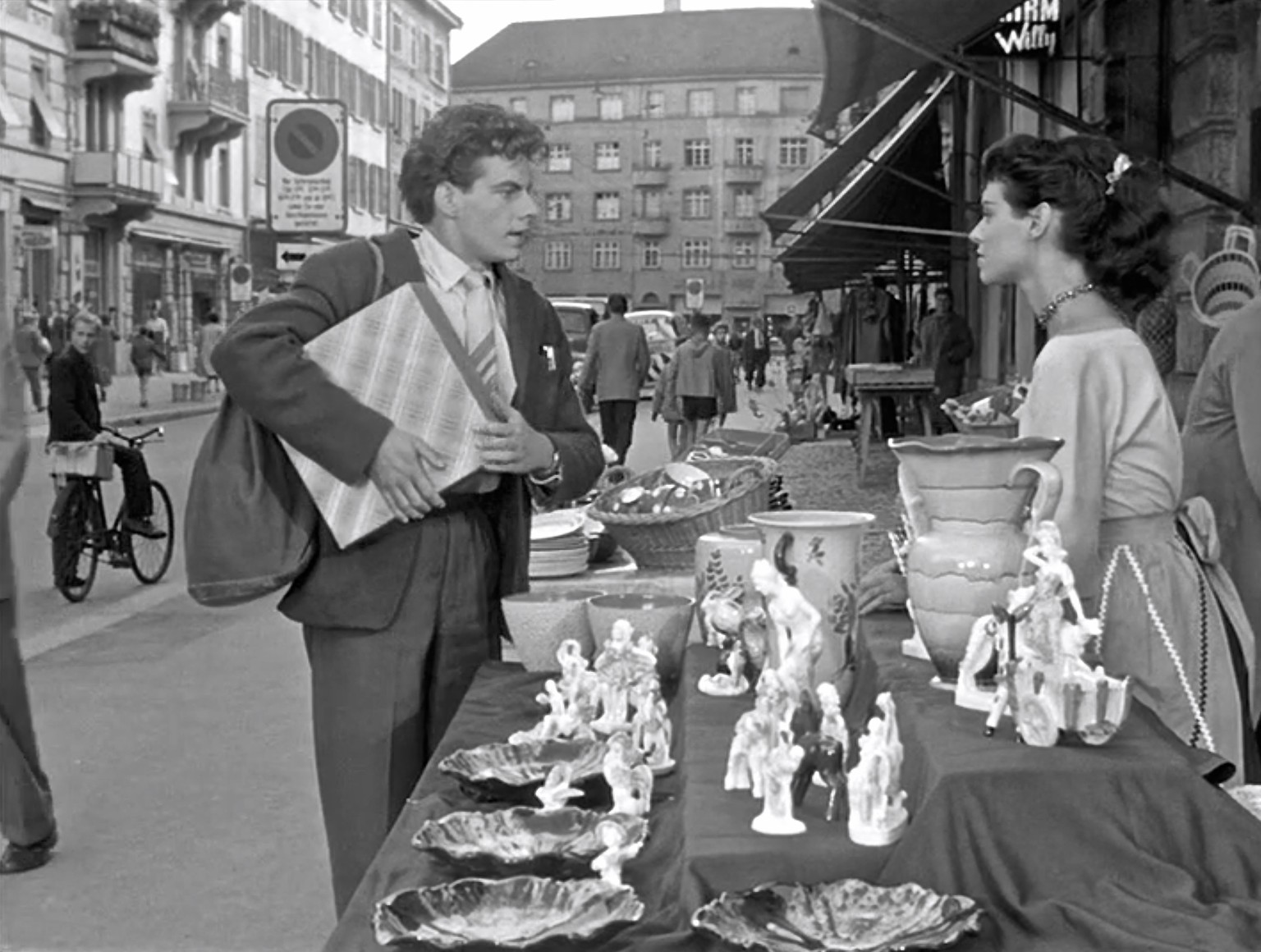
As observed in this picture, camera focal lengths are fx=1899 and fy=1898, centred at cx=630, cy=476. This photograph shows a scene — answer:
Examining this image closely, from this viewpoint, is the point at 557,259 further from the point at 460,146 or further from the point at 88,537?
the point at 460,146

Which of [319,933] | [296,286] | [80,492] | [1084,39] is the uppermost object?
[1084,39]

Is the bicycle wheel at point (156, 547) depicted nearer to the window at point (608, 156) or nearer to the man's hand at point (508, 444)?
the man's hand at point (508, 444)

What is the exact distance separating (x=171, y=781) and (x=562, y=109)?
9287 centimetres

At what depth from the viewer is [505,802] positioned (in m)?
2.74

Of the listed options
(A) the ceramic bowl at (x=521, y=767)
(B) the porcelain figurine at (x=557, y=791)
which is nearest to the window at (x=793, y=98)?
(A) the ceramic bowl at (x=521, y=767)

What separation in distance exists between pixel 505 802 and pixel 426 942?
58 cm

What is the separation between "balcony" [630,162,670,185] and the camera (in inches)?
3691

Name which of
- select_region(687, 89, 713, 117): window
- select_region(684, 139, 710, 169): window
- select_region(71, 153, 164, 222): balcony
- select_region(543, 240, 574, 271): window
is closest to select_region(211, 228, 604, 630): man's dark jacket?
select_region(71, 153, 164, 222): balcony

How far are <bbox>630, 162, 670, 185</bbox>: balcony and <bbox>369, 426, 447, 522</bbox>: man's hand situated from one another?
300ft

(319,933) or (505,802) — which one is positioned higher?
(505,802)

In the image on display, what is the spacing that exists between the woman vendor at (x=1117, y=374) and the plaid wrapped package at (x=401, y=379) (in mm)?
778

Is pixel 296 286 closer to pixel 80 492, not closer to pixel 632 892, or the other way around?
pixel 632 892

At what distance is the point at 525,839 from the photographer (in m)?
2.49

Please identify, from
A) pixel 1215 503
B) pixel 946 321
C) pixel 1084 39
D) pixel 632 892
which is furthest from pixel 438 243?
pixel 946 321
